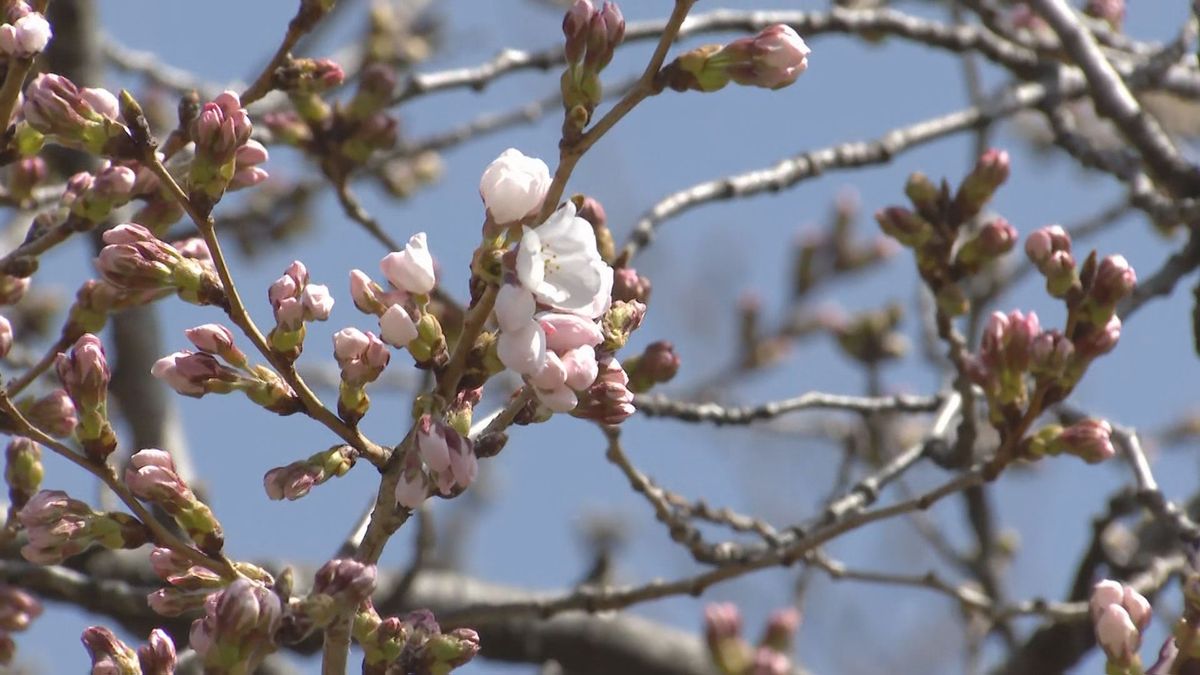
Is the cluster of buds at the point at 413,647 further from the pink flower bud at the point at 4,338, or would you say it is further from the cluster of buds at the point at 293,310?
the pink flower bud at the point at 4,338

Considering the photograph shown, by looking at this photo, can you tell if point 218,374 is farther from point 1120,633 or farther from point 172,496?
point 1120,633

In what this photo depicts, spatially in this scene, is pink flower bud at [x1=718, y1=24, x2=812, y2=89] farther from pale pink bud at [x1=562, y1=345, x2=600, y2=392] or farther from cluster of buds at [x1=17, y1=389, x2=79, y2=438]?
cluster of buds at [x1=17, y1=389, x2=79, y2=438]

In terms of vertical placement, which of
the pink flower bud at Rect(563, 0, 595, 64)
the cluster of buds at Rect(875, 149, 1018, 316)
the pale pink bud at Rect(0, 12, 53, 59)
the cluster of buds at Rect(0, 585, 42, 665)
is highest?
the pale pink bud at Rect(0, 12, 53, 59)

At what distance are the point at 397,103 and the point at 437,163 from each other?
2.36 metres

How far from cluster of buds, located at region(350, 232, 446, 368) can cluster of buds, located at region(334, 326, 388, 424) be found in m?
0.01

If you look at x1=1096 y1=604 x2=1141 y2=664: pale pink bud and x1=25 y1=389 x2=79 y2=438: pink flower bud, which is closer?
x1=1096 y1=604 x2=1141 y2=664: pale pink bud

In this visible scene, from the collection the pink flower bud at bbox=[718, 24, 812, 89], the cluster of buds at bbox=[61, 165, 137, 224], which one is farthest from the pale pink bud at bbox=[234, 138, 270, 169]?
the pink flower bud at bbox=[718, 24, 812, 89]

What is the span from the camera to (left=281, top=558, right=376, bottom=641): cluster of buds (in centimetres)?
156

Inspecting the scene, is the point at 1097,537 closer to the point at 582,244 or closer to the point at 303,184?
the point at 582,244

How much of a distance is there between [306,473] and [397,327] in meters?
0.21

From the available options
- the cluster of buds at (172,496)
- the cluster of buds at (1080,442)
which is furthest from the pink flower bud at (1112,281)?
the cluster of buds at (172,496)

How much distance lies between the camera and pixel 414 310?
5.57ft

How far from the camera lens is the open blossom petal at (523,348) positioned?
1538 millimetres

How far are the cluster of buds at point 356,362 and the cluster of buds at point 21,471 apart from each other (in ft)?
2.55
